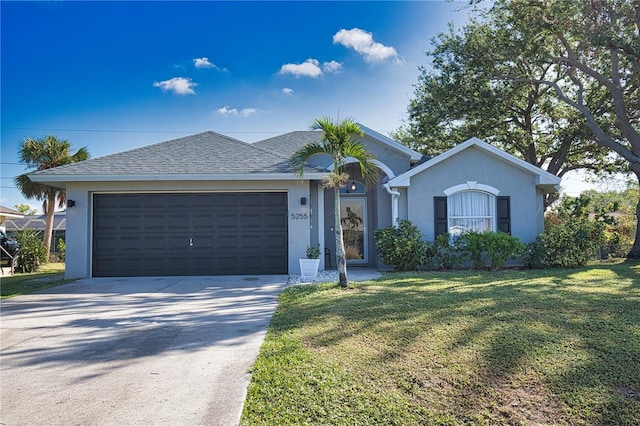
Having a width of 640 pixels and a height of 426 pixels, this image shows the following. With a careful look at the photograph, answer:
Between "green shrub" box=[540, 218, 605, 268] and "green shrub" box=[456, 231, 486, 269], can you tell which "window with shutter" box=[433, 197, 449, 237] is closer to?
"green shrub" box=[456, 231, 486, 269]

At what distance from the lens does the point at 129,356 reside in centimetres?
471

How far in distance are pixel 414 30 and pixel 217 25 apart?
8.14m

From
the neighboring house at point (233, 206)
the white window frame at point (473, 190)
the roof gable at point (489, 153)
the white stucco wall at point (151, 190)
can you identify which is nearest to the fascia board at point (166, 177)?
the neighboring house at point (233, 206)

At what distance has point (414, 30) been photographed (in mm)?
15938

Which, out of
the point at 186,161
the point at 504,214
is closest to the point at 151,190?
the point at 186,161

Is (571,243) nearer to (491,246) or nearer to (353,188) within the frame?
(491,246)

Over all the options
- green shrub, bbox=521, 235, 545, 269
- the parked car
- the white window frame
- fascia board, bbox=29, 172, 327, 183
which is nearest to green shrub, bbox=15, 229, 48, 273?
the parked car

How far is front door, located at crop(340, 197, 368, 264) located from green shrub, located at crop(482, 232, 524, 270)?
4.22 metres

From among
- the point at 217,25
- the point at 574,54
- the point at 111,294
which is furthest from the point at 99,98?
the point at 574,54

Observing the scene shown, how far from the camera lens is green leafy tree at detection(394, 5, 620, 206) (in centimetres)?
1753

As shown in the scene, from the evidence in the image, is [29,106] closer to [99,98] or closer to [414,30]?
[99,98]

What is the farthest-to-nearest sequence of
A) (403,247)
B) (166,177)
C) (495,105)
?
1. (495,105)
2. (403,247)
3. (166,177)

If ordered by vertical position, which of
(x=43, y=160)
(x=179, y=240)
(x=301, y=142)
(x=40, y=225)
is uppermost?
(x=43, y=160)

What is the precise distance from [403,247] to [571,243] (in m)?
5.13
